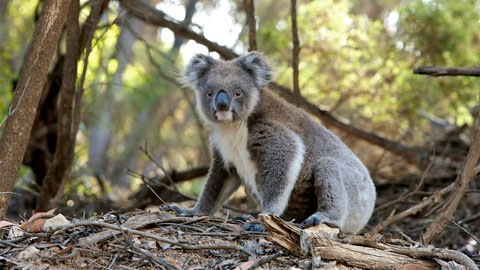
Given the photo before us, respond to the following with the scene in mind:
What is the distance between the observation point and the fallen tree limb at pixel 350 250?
4.01 m

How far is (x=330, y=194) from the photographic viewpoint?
17.3ft

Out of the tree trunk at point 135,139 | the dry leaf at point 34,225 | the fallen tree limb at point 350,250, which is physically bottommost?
the tree trunk at point 135,139

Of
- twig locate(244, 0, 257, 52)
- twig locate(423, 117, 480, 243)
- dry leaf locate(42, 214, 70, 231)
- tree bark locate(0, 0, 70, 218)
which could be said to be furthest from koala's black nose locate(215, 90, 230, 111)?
twig locate(423, 117, 480, 243)

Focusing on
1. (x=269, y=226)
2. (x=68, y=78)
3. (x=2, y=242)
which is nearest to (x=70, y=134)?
(x=68, y=78)

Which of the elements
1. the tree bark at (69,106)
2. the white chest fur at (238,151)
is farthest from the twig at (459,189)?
the tree bark at (69,106)

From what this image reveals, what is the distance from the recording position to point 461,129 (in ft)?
32.4

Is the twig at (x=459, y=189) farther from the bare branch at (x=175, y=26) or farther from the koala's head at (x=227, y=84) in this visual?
the bare branch at (x=175, y=26)

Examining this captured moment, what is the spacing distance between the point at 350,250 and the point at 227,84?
2.12m

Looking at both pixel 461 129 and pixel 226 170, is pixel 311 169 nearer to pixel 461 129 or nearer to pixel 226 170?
pixel 226 170

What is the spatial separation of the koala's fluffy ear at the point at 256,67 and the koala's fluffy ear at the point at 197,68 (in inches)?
11.9

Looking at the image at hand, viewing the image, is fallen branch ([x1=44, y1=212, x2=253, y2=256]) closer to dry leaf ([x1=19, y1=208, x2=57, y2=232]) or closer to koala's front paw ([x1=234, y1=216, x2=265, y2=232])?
dry leaf ([x1=19, y1=208, x2=57, y2=232])

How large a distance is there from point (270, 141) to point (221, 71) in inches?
35.0

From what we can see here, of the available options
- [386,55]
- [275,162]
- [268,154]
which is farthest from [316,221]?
[386,55]

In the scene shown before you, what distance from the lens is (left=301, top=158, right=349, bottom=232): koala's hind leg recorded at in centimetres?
514
